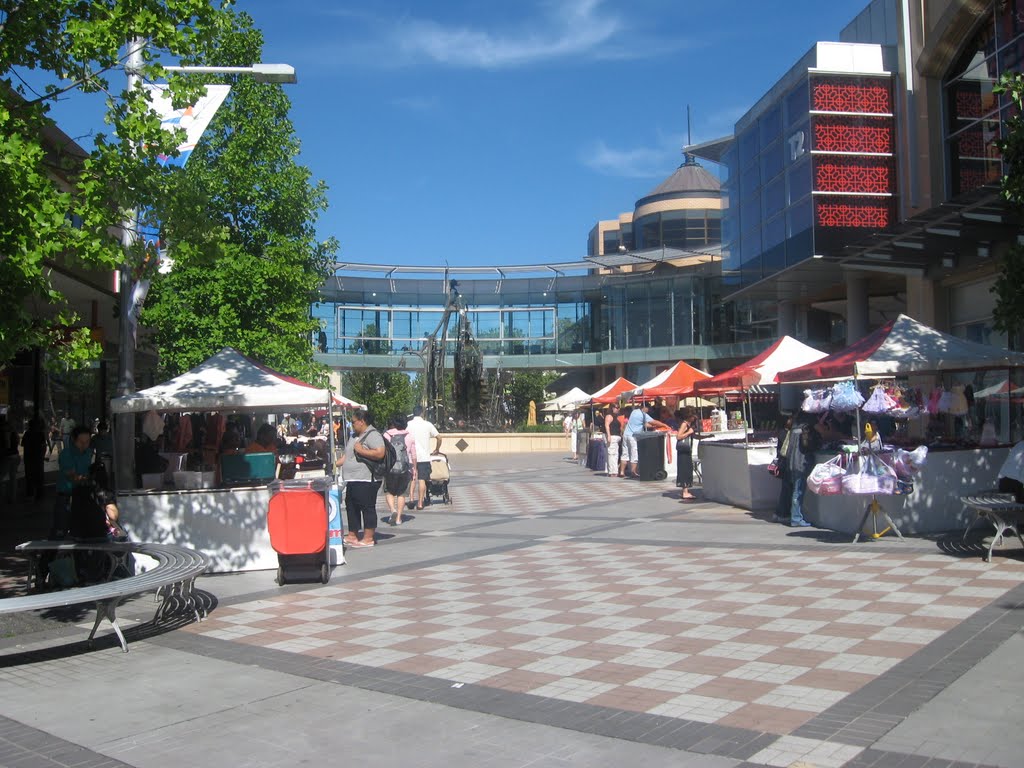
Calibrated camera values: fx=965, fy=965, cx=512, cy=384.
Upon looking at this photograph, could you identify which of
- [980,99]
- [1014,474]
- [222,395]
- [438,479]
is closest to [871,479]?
[1014,474]

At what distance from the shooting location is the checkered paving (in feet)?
19.0

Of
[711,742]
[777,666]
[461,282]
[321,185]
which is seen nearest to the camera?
[711,742]

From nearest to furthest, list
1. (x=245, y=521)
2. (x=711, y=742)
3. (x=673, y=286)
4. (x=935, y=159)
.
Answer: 1. (x=711, y=742)
2. (x=245, y=521)
3. (x=935, y=159)
4. (x=673, y=286)

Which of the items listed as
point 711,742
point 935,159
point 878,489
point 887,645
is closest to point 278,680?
point 711,742

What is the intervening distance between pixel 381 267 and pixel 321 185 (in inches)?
1624

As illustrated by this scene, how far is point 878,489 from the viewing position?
10.9 m

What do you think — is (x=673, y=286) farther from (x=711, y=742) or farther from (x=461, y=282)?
(x=711, y=742)

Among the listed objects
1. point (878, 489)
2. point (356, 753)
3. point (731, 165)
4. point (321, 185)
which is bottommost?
point (356, 753)

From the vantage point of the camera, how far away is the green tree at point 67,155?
7.60 m

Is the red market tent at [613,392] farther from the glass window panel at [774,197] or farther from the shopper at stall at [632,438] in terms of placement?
the glass window panel at [774,197]

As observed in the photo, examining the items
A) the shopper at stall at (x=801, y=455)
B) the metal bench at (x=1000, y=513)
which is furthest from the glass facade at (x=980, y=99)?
the metal bench at (x=1000, y=513)

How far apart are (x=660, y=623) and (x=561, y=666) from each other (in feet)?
4.75

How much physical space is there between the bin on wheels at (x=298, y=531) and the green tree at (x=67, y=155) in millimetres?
2282

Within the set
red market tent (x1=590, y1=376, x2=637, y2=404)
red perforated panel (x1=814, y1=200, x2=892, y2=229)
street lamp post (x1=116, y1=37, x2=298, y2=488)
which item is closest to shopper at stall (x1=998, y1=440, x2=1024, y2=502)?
street lamp post (x1=116, y1=37, x2=298, y2=488)
